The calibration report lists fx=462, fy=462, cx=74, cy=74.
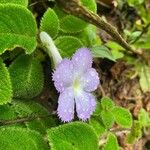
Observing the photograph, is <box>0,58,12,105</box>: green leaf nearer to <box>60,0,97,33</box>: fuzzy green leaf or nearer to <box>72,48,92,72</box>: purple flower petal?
<box>72,48,92,72</box>: purple flower petal

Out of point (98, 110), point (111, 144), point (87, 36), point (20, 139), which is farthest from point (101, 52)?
point (20, 139)

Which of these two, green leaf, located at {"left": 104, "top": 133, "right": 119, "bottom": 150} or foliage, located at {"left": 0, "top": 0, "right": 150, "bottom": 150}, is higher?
foliage, located at {"left": 0, "top": 0, "right": 150, "bottom": 150}

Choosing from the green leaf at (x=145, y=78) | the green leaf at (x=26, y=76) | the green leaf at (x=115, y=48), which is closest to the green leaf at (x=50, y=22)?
the green leaf at (x=26, y=76)

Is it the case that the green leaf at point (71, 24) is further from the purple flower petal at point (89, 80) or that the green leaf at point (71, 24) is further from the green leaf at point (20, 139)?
the green leaf at point (20, 139)

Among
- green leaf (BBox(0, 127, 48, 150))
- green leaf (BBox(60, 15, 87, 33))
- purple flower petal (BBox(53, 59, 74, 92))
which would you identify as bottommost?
green leaf (BBox(0, 127, 48, 150))

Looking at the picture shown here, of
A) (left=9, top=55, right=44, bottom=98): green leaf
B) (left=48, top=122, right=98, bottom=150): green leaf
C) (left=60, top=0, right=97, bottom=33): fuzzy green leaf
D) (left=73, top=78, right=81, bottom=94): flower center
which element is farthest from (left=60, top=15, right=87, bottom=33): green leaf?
(left=48, top=122, right=98, bottom=150): green leaf

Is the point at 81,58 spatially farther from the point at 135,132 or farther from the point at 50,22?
the point at 135,132

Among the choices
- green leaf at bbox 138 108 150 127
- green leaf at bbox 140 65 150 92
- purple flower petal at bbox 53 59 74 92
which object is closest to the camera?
purple flower petal at bbox 53 59 74 92
